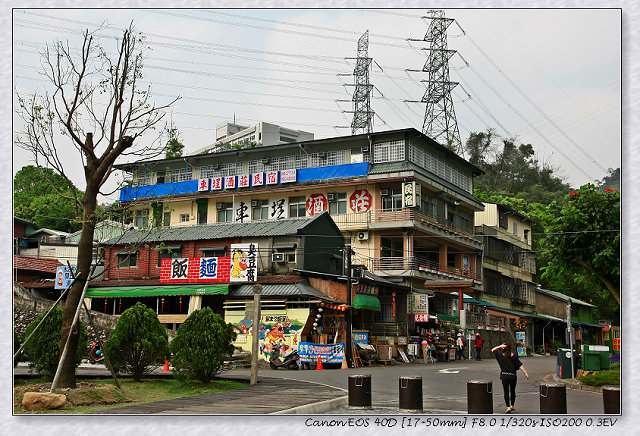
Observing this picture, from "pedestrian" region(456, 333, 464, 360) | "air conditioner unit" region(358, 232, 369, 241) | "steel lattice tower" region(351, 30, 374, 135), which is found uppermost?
"steel lattice tower" region(351, 30, 374, 135)

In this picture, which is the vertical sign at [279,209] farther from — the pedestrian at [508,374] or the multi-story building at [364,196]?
the pedestrian at [508,374]

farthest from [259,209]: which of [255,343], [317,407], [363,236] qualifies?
[317,407]

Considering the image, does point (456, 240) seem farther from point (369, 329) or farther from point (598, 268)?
point (598, 268)

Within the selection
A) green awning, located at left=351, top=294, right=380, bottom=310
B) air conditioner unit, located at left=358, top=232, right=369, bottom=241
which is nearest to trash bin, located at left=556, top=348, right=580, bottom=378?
green awning, located at left=351, top=294, right=380, bottom=310

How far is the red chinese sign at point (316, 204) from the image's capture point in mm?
44094

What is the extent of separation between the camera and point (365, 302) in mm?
30031

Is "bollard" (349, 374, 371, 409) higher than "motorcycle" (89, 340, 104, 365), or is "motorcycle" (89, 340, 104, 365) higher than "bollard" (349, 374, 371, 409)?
"bollard" (349, 374, 371, 409)

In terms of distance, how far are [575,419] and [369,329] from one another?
2232 centimetres

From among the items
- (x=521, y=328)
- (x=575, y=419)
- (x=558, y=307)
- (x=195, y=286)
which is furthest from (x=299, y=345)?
(x=558, y=307)

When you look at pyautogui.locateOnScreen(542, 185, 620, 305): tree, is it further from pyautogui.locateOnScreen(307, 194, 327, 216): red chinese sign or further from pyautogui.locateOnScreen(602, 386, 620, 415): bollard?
pyautogui.locateOnScreen(307, 194, 327, 216): red chinese sign

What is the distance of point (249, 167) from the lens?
47094 mm

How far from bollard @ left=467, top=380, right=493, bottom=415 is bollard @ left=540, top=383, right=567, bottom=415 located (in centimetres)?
96

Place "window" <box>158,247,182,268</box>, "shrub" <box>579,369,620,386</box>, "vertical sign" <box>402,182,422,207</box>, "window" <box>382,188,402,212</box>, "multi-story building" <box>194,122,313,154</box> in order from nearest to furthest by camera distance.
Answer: "shrub" <box>579,369,620,386</box> → "window" <box>158,247,182,268</box> → "vertical sign" <box>402,182,422,207</box> → "window" <box>382,188,402,212</box> → "multi-story building" <box>194,122,313,154</box>

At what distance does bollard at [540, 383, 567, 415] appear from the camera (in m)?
11.8
